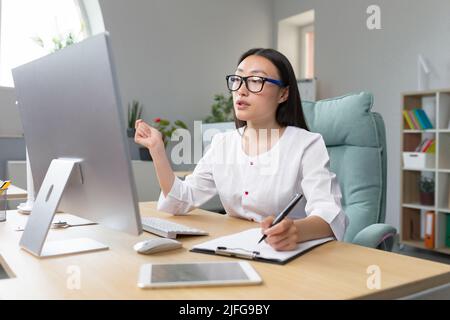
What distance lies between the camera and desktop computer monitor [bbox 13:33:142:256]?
0.82 m

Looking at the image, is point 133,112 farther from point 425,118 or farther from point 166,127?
point 425,118

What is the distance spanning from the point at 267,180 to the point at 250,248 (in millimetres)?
472

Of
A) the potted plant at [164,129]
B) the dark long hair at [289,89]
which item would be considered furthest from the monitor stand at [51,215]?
the potted plant at [164,129]

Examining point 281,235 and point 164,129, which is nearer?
point 281,235

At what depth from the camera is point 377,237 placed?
130cm

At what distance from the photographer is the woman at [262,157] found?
133cm

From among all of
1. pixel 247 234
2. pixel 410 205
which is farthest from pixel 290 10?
pixel 247 234

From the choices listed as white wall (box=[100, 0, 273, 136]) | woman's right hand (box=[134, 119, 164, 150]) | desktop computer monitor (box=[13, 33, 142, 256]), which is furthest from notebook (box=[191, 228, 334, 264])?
white wall (box=[100, 0, 273, 136])

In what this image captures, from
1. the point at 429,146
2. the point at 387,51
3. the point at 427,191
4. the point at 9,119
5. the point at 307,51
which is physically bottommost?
the point at 427,191

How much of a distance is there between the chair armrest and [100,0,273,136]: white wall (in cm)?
311

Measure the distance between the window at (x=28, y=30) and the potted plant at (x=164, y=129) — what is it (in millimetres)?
1018

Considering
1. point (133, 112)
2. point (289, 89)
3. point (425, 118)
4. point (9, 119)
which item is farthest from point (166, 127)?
point (289, 89)

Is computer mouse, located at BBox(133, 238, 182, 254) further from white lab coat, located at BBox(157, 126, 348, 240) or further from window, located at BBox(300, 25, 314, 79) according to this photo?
window, located at BBox(300, 25, 314, 79)
